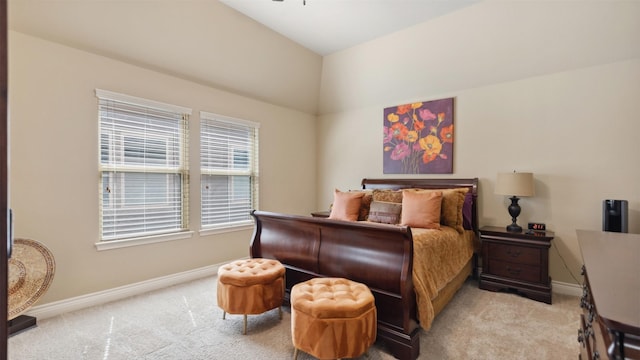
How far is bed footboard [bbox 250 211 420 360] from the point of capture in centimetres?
201

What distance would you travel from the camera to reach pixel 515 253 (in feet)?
10.4

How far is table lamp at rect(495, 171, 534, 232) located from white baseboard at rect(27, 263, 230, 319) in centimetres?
376

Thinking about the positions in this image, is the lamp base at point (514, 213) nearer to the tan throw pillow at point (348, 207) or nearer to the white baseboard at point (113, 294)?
the tan throw pillow at point (348, 207)

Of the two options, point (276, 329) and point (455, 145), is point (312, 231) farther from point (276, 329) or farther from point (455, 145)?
point (455, 145)

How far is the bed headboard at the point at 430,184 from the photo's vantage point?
12.2 ft

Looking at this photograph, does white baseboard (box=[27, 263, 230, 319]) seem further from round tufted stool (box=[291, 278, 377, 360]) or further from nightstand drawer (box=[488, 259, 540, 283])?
nightstand drawer (box=[488, 259, 540, 283])

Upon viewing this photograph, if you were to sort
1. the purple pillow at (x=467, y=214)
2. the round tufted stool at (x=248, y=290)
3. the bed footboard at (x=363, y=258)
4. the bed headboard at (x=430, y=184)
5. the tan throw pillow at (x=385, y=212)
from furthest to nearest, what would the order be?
the bed headboard at (x=430, y=184) → the purple pillow at (x=467, y=214) → the tan throw pillow at (x=385, y=212) → the round tufted stool at (x=248, y=290) → the bed footboard at (x=363, y=258)

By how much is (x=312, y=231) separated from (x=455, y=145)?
253 centimetres

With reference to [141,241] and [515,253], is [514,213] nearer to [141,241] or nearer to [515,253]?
[515,253]

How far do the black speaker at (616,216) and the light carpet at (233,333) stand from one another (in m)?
0.86

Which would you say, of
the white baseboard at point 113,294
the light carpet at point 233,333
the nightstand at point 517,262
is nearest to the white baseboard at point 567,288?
the light carpet at point 233,333

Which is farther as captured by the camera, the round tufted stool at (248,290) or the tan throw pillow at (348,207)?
the tan throw pillow at (348,207)

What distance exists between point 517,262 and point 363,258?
2.05m

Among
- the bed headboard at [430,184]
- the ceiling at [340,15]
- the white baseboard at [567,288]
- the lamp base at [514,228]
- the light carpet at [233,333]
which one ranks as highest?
the ceiling at [340,15]
